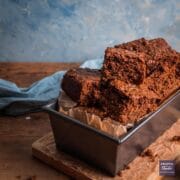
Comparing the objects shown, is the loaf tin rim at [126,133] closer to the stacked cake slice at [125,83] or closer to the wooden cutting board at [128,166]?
the stacked cake slice at [125,83]

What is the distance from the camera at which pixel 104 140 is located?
81 centimetres

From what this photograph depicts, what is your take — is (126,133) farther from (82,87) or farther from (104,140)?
(82,87)

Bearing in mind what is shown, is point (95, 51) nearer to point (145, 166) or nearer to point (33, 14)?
point (33, 14)

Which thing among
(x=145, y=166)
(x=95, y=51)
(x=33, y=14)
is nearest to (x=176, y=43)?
(x=95, y=51)

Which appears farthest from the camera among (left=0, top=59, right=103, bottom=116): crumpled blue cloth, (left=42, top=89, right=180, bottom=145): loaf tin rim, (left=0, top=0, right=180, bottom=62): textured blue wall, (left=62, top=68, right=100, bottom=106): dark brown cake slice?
(left=0, top=0, right=180, bottom=62): textured blue wall

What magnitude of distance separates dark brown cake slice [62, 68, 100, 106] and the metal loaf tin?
64mm

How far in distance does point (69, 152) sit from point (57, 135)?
2.3 inches

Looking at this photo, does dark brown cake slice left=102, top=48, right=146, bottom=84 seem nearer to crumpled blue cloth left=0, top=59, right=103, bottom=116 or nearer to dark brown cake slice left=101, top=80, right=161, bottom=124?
dark brown cake slice left=101, top=80, right=161, bottom=124

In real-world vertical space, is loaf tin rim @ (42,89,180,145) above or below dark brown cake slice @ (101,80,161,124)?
below

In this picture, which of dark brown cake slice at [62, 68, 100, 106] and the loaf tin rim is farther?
dark brown cake slice at [62, 68, 100, 106]

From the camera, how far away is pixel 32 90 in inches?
52.8

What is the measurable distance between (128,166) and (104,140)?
0.48ft

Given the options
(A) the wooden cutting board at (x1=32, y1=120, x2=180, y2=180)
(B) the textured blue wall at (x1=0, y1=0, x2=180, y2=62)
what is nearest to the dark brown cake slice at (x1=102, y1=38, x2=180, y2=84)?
(A) the wooden cutting board at (x1=32, y1=120, x2=180, y2=180)

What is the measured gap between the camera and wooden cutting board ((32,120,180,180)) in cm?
89
